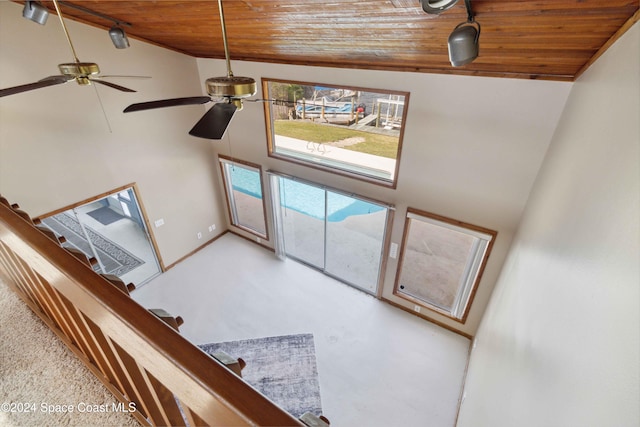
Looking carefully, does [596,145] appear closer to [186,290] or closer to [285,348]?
[285,348]

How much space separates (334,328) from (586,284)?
4.52 metres

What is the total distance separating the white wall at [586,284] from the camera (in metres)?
0.96

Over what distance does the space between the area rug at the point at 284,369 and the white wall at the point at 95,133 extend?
3076 mm

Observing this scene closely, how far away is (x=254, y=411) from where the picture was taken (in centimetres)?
61

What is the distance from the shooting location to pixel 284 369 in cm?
474

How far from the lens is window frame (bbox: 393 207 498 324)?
4.23 meters

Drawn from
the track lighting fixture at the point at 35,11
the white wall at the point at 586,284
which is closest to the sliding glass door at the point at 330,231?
the white wall at the point at 586,284

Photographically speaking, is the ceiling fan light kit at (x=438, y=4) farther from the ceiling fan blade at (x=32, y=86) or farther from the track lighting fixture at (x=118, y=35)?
the track lighting fixture at (x=118, y=35)

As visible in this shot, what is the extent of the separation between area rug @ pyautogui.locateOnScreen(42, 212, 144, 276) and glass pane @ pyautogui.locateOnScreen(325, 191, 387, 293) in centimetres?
439

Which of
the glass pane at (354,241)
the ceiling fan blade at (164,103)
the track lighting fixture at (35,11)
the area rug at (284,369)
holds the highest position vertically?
the track lighting fixture at (35,11)

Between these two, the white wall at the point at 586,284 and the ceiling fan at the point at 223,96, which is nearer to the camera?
→ the white wall at the point at 586,284

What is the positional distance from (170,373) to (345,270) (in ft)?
18.9

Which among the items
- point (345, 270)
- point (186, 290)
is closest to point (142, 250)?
point (186, 290)

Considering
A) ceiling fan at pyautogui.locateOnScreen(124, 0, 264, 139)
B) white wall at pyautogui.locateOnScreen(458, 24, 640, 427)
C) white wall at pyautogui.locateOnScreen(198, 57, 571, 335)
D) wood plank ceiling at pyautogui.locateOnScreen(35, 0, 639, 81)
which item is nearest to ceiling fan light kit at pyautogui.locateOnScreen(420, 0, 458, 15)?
wood plank ceiling at pyautogui.locateOnScreen(35, 0, 639, 81)
